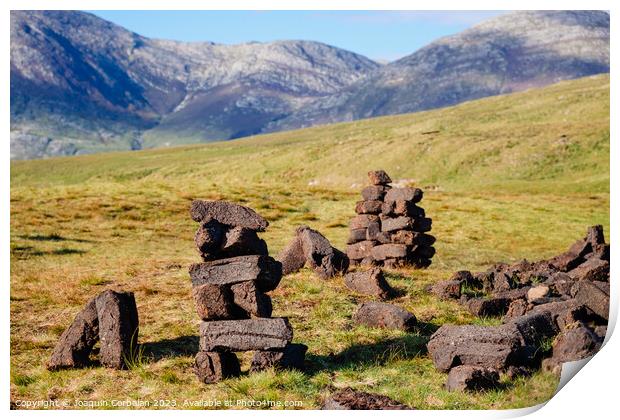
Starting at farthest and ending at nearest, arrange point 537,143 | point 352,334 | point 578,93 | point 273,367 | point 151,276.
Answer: point 578,93, point 537,143, point 151,276, point 352,334, point 273,367

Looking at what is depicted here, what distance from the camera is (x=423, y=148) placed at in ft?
352

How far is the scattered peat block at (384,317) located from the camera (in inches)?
736

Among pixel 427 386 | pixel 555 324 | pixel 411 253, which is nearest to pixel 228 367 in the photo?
pixel 427 386

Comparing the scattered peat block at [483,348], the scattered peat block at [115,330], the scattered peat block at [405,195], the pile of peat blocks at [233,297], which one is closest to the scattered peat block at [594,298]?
the scattered peat block at [483,348]

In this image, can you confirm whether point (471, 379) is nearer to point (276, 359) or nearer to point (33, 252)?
point (276, 359)

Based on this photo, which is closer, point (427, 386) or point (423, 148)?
point (427, 386)

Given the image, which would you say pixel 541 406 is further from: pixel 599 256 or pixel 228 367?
pixel 599 256

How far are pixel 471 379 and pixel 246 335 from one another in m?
4.74

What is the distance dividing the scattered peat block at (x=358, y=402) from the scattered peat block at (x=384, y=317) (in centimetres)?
573

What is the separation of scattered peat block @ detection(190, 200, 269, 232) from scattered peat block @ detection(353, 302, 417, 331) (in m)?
5.02

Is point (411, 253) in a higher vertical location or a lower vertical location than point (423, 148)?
lower

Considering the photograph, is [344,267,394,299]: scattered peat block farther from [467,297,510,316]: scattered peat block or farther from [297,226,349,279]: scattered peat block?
[467,297,510,316]: scattered peat block

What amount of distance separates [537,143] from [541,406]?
88.7m

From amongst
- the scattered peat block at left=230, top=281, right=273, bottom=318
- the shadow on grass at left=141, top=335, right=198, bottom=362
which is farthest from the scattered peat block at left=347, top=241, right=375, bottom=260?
Result: the scattered peat block at left=230, top=281, right=273, bottom=318
